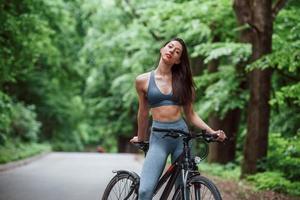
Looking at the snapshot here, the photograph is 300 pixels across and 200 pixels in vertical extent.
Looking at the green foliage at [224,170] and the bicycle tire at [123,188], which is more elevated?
the bicycle tire at [123,188]

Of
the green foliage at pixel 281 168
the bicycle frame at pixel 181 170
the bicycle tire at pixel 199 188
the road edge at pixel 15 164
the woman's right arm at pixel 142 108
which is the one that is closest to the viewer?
the bicycle tire at pixel 199 188

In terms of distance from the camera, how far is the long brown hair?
6.23 meters

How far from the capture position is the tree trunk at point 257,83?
46.3 ft

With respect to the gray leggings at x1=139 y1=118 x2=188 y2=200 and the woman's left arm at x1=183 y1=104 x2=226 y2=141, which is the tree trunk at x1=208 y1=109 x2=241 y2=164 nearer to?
the woman's left arm at x1=183 y1=104 x2=226 y2=141

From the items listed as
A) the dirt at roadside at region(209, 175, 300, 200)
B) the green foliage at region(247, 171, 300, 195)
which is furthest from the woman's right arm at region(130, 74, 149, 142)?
the green foliage at region(247, 171, 300, 195)

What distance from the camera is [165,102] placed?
6.18m

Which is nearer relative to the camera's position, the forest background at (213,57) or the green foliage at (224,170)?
the forest background at (213,57)

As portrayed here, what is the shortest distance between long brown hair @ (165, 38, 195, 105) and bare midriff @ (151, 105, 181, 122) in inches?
3.6

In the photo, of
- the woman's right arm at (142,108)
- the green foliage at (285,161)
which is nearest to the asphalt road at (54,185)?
the green foliage at (285,161)

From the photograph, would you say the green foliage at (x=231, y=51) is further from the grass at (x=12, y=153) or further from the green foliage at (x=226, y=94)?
the grass at (x=12, y=153)

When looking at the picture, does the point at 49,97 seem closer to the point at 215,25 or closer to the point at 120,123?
the point at 120,123

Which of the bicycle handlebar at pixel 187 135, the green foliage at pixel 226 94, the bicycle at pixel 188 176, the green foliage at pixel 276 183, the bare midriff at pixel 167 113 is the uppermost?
the bare midriff at pixel 167 113

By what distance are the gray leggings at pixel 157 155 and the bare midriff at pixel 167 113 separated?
1.5 inches

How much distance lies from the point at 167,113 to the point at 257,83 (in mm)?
8581
